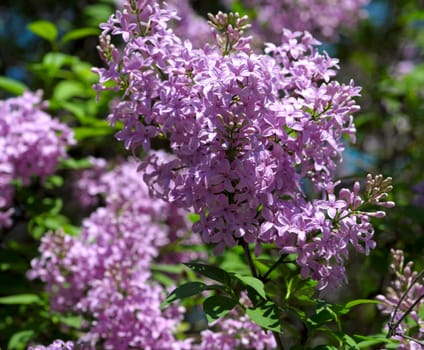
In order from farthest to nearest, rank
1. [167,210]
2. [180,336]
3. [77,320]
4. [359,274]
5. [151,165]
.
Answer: [359,274]
[167,210]
[180,336]
[77,320]
[151,165]

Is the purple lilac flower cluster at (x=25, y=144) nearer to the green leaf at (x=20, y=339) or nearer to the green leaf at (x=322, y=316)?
the green leaf at (x=20, y=339)

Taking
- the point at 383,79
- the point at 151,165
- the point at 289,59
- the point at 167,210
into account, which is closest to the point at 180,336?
the point at 167,210

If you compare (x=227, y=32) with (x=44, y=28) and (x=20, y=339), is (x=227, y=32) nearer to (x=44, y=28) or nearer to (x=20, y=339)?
(x=20, y=339)

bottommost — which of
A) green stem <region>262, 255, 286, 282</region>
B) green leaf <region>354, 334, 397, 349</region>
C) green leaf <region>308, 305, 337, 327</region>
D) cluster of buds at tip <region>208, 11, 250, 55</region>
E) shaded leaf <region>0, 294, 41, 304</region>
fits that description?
green leaf <region>354, 334, 397, 349</region>

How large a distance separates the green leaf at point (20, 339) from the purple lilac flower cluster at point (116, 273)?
0.14 m

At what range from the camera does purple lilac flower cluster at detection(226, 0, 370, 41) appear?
4.11 meters

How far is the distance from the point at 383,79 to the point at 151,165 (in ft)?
7.39

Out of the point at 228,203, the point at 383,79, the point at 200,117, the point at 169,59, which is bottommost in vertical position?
the point at 228,203

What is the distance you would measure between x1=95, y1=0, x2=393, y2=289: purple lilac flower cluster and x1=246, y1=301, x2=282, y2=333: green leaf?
0.41ft

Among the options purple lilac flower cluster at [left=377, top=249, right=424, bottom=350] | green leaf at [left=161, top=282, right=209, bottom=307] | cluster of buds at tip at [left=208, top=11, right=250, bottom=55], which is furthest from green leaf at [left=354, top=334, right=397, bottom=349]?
cluster of buds at tip at [left=208, top=11, right=250, bottom=55]

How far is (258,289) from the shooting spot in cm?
165

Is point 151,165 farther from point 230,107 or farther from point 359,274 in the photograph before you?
point 359,274

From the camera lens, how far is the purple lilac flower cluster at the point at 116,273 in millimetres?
2361

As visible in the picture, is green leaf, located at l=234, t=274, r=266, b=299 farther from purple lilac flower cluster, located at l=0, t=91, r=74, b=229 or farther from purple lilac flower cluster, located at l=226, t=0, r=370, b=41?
purple lilac flower cluster, located at l=226, t=0, r=370, b=41
